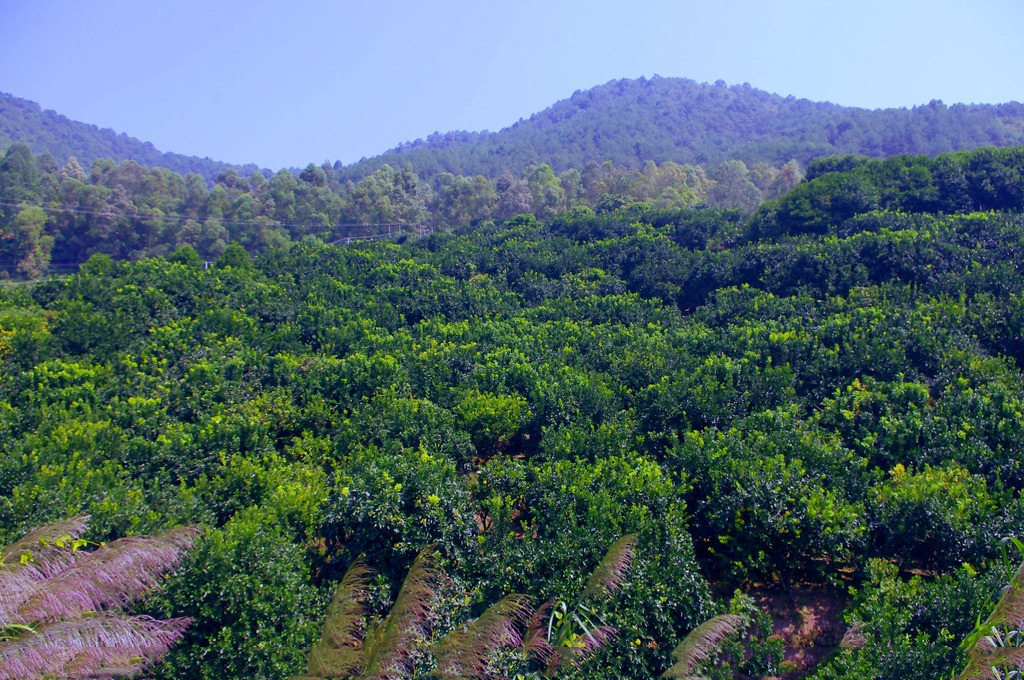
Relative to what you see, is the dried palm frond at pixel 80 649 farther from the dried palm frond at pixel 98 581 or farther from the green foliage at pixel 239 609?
the green foliage at pixel 239 609

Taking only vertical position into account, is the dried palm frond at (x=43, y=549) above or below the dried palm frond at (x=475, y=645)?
above

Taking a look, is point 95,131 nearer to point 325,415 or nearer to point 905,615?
point 325,415

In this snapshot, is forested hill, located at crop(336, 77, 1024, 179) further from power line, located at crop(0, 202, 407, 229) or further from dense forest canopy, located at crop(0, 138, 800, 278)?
power line, located at crop(0, 202, 407, 229)

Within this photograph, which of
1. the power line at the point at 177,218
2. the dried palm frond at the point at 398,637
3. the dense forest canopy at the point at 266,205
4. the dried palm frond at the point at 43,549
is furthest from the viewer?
the power line at the point at 177,218

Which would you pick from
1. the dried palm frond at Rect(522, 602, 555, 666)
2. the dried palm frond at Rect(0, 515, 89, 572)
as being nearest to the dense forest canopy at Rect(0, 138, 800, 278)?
the dried palm frond at Rect(522, 602, 555, 666)

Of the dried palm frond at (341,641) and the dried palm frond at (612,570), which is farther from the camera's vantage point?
the dried palm frond at (612,570)

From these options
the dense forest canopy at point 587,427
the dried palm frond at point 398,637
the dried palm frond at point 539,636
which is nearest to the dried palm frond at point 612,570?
the dense forest canopy at point 587,427
